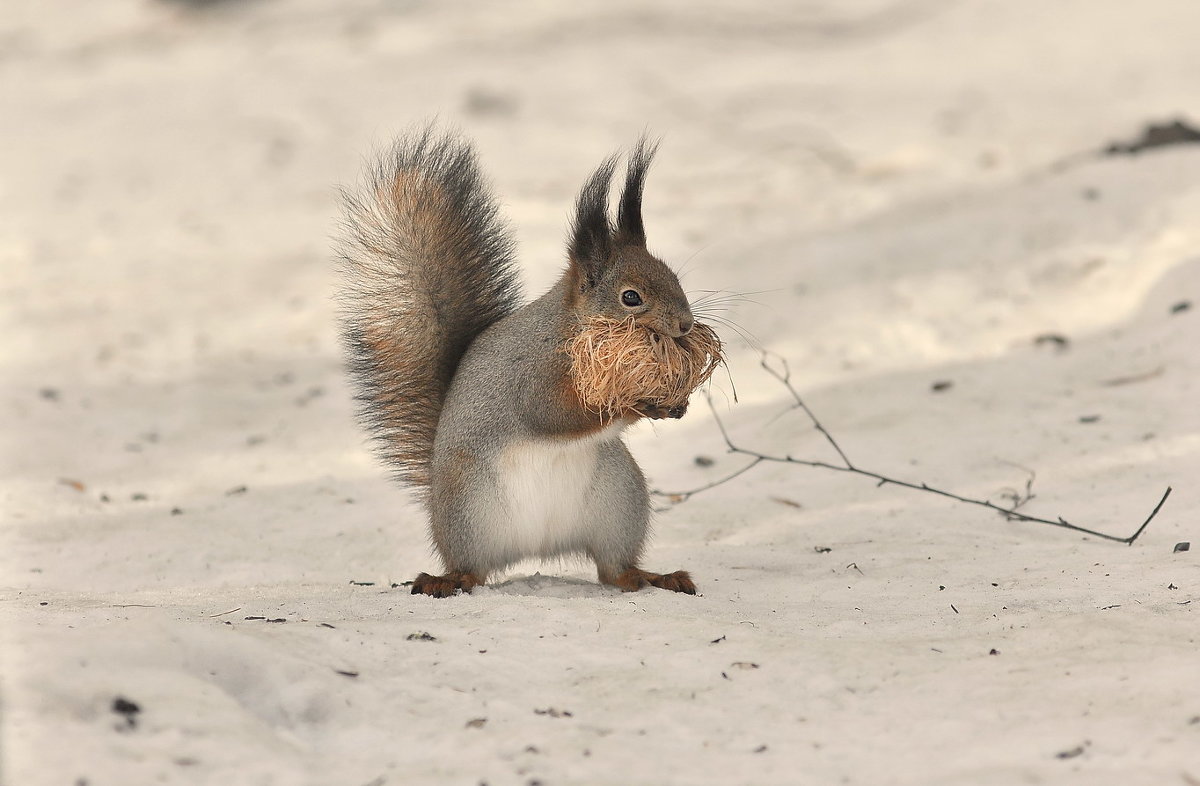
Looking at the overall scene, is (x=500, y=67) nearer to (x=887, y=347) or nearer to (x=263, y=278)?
(x=263, y=278)

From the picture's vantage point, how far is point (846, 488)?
2945 millimetres

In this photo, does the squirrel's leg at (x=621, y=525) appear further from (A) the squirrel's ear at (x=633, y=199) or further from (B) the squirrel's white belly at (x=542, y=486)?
(A) the squirrel's ear at (x=633, y=199)

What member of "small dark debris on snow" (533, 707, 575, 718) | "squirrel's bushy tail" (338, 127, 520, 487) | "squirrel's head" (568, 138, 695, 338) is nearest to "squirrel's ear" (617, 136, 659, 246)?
"squirrel's head" (568, 138, 695, 338)

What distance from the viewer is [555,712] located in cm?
161

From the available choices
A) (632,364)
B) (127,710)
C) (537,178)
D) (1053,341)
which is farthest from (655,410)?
(537,178)

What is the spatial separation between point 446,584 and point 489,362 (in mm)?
395

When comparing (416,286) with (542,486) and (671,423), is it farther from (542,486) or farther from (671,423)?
(671,423)

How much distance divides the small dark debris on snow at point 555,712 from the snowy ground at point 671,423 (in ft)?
0.03

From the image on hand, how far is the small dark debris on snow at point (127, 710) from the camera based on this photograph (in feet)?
4.68

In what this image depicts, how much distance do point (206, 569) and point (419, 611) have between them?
695mm

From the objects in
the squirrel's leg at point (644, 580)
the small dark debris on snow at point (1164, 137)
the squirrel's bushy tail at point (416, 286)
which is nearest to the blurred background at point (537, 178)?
the small dark debris on snow at point (1164, 137)

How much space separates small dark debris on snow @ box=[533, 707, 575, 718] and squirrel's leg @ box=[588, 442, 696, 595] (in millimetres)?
631

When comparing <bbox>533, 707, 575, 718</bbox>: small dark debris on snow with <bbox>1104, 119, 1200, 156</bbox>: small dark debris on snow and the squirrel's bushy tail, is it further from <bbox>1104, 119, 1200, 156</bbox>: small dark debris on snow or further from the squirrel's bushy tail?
<bbox>1104, 119, 1200, 156</bbox>: small dark debris on snow

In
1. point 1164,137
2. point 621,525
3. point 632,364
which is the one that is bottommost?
point 621,525
